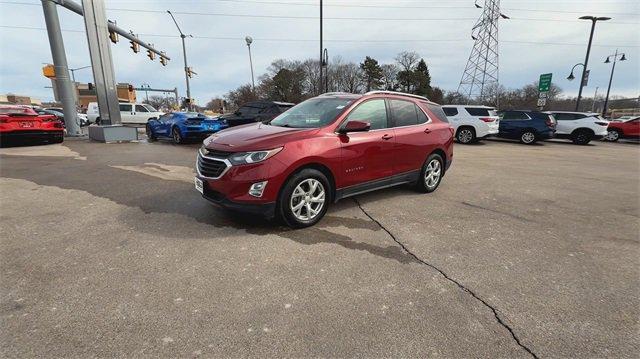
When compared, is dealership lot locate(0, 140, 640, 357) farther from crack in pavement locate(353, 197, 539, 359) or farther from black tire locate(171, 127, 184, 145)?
black tire locate(171, 127, 184, 145)

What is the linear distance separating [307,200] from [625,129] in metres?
25.0

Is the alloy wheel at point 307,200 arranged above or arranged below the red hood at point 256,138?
below

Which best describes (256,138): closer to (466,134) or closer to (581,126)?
(466,134)

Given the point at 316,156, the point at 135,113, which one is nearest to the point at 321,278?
the point at 316,156

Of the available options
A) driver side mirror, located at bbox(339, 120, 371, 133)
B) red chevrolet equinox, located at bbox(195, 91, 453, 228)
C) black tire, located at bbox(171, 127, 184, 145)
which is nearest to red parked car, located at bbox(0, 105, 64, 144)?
black tire, located at bbox(171, 127, 184, 145)

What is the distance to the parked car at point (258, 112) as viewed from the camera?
41.8 feet

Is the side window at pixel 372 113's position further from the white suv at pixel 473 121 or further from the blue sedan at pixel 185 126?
the white suv at pixel 473 121

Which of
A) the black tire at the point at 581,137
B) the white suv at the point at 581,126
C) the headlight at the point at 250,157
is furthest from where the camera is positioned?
the black tire at the point at 581,137

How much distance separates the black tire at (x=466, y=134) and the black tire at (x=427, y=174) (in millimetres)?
10636

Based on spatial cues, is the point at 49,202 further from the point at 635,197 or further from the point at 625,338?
the point at 635,197

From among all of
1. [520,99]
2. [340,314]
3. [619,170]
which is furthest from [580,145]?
[520,99]

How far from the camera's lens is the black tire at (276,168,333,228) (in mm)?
3869

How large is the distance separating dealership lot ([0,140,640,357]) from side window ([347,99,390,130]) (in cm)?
126

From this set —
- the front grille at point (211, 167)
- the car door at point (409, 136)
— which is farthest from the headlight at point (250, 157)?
the car door at point (409, 136)
